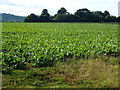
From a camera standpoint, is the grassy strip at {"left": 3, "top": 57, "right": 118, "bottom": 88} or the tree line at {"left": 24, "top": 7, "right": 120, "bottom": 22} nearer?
the grassy strip at {"left": 3, "top": 57, "right": 118, "bottom": 88}

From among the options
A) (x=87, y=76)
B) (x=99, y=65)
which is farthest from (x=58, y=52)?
(x=87, y=76)

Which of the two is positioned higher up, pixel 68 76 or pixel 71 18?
pixel 71 18

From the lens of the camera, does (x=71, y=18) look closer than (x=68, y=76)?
No

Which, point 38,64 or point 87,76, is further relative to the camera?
point 38,64

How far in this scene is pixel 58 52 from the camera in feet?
30.8

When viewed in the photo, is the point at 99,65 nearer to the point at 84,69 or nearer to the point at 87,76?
the point at 84,69

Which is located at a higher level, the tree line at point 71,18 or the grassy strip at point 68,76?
the tree line at point 71,18

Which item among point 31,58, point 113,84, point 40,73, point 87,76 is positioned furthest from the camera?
Answer: point 31,58

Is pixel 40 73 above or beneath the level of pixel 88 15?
beneath

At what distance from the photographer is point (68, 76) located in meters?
6.66

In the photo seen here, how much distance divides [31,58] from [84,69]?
7.44 feet

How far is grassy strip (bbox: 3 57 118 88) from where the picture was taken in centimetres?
588

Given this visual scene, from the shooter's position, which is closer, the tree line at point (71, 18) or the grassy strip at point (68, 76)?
the grassy strip at point (68, 76)

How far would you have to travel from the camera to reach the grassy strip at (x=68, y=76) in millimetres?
5879
